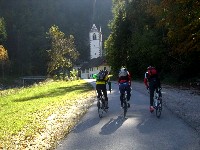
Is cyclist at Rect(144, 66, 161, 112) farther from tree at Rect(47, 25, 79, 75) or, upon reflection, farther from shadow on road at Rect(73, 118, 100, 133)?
tree at Rect(47, 25, 79, 75)

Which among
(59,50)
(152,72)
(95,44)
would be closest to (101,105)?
(152,72)

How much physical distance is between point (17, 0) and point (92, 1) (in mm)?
33834

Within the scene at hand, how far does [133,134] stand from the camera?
1045 cm

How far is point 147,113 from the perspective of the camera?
1442 centimetres

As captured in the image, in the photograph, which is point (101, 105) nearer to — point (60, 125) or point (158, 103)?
point (60, 125)

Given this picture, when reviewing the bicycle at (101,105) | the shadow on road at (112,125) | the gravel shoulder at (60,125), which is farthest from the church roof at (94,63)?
the shadow on road at (112,125)

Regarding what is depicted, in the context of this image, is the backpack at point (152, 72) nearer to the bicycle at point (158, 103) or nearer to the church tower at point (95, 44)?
the bicycle at point (158, 103)

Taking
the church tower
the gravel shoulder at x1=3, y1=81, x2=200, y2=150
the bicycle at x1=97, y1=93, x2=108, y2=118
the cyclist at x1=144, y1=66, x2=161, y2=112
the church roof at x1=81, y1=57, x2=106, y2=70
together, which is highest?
the church tower

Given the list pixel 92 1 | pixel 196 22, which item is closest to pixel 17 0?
pixel 92 1

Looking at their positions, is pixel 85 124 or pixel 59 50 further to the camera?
pixel 59 50

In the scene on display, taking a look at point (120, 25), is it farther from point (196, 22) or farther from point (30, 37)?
point (30, 37)

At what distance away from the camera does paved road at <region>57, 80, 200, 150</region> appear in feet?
30.0

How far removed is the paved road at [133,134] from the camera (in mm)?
9156

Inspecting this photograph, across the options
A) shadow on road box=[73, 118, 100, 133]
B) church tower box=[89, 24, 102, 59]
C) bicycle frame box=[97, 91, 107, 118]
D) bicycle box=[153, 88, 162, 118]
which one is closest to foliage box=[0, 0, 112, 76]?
church tower box=[89, 24, 102, 59]
